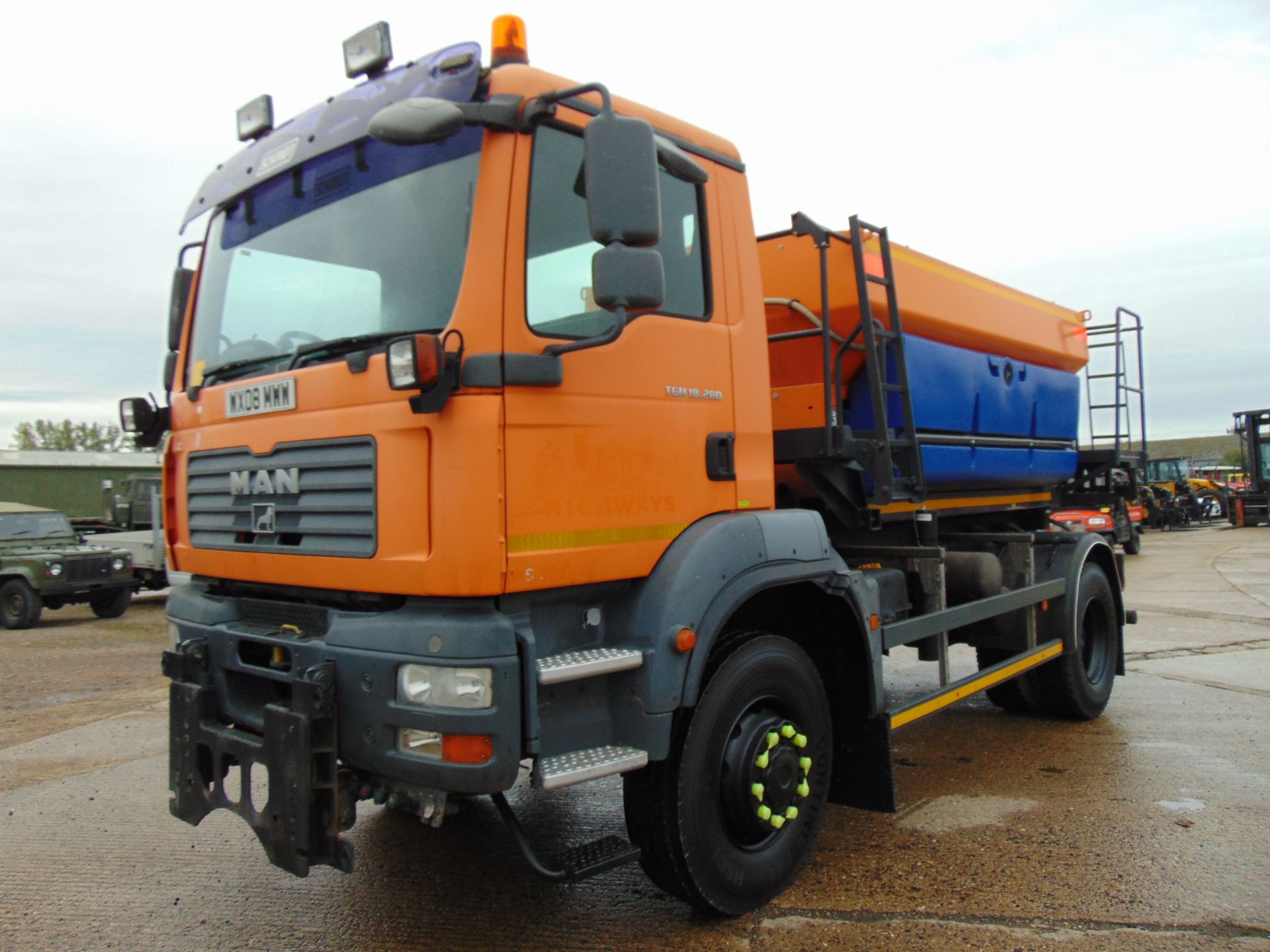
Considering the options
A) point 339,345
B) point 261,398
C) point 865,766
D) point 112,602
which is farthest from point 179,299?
point 112,602

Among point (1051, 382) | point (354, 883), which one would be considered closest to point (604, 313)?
point (354, 883)

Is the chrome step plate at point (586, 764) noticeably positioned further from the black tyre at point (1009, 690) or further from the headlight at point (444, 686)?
the black tyre at point (1009, 690)

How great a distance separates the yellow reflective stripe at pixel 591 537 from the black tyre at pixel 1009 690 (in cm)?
351

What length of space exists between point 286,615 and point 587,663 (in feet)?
3.72

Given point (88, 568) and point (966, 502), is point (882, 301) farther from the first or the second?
point (88, 568)

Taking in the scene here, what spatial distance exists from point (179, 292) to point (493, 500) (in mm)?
2284

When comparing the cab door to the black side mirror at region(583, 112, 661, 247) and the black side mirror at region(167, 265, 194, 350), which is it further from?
the black side mirror at region(167, 265, 194, 350)

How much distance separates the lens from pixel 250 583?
359cm

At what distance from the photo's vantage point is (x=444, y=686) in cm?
279

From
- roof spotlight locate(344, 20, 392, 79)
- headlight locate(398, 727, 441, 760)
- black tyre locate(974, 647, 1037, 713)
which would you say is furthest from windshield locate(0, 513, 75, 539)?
headlight locate(398, 727, 441, 760)

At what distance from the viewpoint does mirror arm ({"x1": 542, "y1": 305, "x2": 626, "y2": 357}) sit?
9.40 feet

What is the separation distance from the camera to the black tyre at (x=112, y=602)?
45.5ft

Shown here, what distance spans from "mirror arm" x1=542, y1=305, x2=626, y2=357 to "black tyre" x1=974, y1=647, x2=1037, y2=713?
13.5 ft

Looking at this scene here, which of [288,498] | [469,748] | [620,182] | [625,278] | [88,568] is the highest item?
[620,182]
